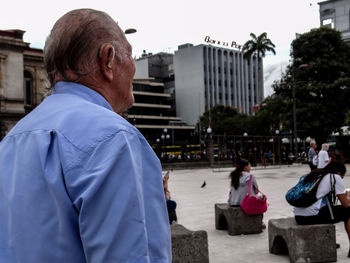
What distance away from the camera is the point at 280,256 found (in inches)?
258

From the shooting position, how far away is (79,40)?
1.39 metres

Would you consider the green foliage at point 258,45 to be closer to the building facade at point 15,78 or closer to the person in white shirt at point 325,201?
the building facade at point 15,78

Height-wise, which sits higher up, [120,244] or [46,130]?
[46,130]

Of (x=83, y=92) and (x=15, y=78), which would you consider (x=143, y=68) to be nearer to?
(x=15, y=78)

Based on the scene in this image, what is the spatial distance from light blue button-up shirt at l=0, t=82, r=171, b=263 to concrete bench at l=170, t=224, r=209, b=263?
4.59 metres

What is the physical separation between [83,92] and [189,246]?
15.4 feet

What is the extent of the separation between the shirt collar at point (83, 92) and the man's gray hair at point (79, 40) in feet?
0.08

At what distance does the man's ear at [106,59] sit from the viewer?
55.7 inches

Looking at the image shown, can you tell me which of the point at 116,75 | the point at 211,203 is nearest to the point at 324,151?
the point at 211,203

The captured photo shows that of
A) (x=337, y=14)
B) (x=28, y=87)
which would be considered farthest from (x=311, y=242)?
(x=337, y=14)

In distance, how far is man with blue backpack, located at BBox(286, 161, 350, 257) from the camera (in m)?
6.22

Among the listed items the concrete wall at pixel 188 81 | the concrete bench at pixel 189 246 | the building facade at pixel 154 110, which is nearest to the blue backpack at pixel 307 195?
the concrete bench at pixel 189 246

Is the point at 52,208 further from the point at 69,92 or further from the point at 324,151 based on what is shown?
the point at 324,151

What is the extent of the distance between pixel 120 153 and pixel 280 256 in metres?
5.93
